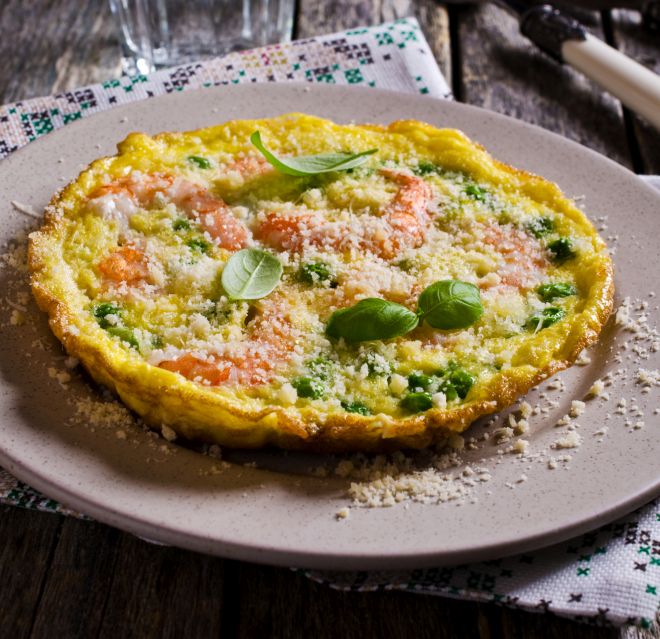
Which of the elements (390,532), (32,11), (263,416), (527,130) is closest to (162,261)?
(263,416)

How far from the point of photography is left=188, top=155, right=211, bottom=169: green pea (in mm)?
4517

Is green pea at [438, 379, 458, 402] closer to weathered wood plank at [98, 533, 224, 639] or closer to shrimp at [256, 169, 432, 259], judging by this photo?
shrimp at [256, 169, 432, 259]

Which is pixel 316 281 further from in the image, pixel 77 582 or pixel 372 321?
pixel 77 582

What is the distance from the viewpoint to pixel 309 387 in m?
3.46

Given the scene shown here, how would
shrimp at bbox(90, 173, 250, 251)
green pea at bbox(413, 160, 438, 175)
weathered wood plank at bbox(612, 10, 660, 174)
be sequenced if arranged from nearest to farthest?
shrimp at bbox(90, 173, 250, 251)
green pea at bbox(413, 160, 438, 175)
weathered wood plank at bbox(612, 10, 660, 174)

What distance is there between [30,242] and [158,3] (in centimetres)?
337

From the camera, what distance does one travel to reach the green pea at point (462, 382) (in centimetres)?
354

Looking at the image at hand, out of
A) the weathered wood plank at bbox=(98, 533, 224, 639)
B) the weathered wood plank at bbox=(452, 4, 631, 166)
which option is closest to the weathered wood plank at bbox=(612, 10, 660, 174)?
the weathered wood plank at bbox=(452, 4, 631, 166)

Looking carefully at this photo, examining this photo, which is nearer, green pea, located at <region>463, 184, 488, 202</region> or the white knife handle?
green pea, located at <region>463, 184, 488, 202</region>

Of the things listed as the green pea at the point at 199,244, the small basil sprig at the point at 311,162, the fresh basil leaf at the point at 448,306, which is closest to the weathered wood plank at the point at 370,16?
the small basil sprig at the point at 311,162

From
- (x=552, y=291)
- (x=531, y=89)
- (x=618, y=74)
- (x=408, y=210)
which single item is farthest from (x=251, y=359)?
(x=531, y=89)

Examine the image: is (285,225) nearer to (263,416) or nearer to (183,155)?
(183,155)

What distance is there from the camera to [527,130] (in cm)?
530

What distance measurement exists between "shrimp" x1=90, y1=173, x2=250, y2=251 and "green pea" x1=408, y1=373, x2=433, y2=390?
1.04 meters
